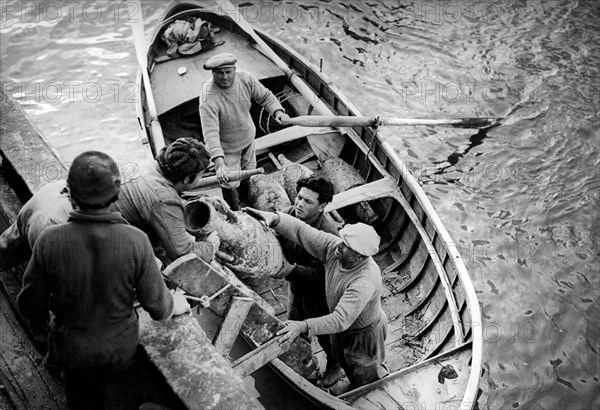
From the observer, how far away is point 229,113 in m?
6.23

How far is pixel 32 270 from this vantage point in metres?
2.80

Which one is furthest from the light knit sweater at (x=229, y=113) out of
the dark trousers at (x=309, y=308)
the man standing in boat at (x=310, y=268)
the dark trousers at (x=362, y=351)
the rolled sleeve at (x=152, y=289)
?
the rolled sleeve at (x=152, y=289)

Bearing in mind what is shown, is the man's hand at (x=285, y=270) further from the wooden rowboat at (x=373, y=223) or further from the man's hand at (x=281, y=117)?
the man's hand at (x=281, y=117)

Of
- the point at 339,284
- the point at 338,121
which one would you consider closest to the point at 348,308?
the point at 339,284

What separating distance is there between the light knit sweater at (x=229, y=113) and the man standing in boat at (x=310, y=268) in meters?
1.39

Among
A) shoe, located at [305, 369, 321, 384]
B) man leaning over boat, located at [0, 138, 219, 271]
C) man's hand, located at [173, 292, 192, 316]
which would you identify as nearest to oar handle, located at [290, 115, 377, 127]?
shoe, located at [305, 369, 321, 384]

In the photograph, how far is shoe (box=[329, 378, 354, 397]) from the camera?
510cm

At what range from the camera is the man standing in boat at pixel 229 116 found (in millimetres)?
6023

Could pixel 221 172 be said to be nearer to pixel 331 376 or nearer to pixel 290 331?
pixel 331 376

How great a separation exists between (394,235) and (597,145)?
5684 mm

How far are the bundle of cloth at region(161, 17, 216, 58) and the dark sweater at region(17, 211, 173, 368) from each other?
257 inches

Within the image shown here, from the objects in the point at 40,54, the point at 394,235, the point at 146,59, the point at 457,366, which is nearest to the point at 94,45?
the point at 40,54

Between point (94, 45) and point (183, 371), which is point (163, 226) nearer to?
point (183, 371)

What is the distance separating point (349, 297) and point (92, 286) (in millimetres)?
2098
